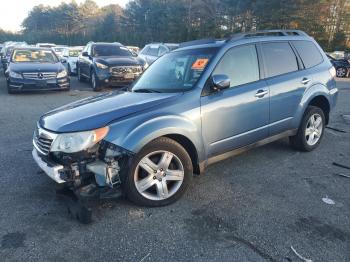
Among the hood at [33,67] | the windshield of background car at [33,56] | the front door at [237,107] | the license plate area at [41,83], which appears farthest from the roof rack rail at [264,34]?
the windshield of background car at [33,56]

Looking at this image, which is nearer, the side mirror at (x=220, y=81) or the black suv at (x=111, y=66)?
the side mirror at (x=220, y=81)

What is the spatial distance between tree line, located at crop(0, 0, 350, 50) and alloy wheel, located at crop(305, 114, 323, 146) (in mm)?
17343

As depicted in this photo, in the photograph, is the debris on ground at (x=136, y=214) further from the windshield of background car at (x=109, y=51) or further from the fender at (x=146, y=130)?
the windshield of background car at (x=109, y=51)

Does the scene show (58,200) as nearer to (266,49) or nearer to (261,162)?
(261,162)

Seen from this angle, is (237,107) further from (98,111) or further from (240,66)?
(98,111)

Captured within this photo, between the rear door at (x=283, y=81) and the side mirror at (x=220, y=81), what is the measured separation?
0.89 metres

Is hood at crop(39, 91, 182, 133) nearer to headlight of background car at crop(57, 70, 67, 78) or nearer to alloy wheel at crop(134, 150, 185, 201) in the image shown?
alloy wheel at crop(134, 150, 185, 201)

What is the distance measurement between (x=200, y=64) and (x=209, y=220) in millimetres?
1873

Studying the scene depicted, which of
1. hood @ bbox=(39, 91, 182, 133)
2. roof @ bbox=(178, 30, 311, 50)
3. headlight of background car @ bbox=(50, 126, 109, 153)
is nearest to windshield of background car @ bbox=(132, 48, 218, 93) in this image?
roof @ bbox=(178, 30, 311, 50)

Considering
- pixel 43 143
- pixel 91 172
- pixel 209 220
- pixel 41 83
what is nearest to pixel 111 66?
pixel 41 83

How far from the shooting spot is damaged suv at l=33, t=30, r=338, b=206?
3.28 meters

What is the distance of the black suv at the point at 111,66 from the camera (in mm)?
12219

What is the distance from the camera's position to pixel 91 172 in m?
3.26

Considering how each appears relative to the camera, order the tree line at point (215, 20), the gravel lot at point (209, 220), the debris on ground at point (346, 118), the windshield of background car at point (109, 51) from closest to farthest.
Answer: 1. the gravel lot at point (209, 220)
2. the debris on ground at point (346, 118)
3. the windshield of background car at point (109, 51)
4. the tree line at point (215, 20)
